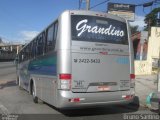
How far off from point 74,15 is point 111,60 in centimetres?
172

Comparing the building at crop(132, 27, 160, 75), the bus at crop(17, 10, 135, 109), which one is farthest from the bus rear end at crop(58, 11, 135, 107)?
the building at crop(132, 27, 160, 75)

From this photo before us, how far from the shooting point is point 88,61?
32.0 feet

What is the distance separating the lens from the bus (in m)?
9.46

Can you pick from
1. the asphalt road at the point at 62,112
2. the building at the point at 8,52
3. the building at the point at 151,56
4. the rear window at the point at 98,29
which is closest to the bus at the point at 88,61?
the rear window at the point at 98,29

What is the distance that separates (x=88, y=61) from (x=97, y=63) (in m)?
0.30

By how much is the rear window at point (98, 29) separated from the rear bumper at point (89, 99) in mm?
1565

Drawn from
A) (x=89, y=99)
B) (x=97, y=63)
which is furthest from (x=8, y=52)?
(x=89, y=99)

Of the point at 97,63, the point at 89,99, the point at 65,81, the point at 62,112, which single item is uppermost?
the point at 97,63

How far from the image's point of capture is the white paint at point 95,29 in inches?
388

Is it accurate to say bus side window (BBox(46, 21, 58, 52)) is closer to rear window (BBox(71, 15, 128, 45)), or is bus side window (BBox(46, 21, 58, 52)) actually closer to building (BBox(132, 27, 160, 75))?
rear window (BBox(71, 15, 128, 45))

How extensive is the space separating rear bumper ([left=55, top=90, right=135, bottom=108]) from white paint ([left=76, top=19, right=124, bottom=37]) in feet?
5.79

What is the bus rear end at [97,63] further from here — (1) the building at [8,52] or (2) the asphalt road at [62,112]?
(1) the building at [8,52]

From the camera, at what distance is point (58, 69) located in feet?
31.3

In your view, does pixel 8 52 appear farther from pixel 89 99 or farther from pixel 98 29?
pixel 89 99
